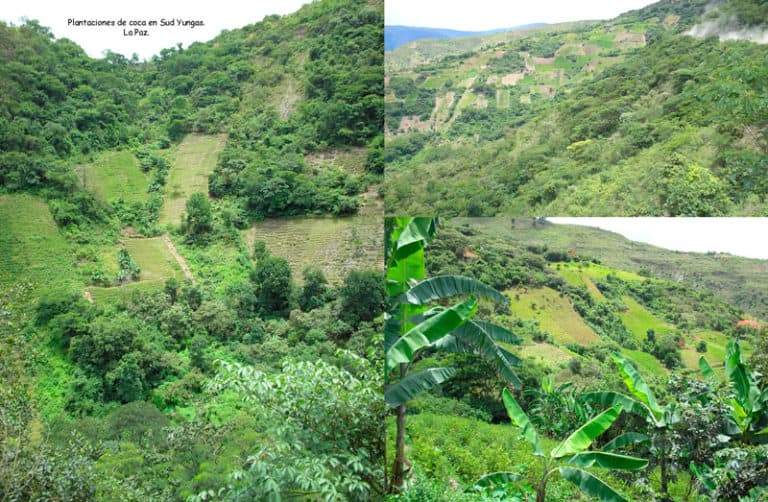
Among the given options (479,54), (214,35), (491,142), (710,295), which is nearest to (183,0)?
(214,35)

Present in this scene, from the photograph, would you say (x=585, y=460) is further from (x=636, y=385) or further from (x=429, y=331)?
(x=429, y=331)

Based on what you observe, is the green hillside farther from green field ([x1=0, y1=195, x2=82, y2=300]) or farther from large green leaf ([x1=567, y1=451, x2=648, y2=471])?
green field ([x1=0, y1=195, x2=82, y2=300])

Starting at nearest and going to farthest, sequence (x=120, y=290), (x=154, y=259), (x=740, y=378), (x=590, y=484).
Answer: (x=590, y=484) → (x=740, y=378) → (x=120, y=290) → (x=154, y=259)

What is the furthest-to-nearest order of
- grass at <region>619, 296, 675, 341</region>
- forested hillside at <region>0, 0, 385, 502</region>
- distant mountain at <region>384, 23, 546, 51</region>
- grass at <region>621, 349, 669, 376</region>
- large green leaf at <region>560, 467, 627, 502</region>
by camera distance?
distant mountain at <region>384, 23, 546, 51</region> < grass at <region>619, 296, 675, 341</region> < grass at <region>621, 349, 669, 376</region> < forested hillside at <region>0, 0, 385, 502</region> < large green leaf at <region>560, 467, 627, 502</region>

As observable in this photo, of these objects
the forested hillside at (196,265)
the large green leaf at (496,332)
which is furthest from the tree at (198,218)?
the large green leaf at (496,332)

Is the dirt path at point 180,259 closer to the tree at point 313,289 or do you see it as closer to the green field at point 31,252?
the green field at point 31,252

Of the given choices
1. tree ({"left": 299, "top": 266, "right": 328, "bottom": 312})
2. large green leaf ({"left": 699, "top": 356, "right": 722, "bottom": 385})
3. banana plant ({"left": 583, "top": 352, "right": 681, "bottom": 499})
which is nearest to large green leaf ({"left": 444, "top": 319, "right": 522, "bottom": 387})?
banana plant ({"left": 583, "top": 352, "right": 681, "bottom": 499})

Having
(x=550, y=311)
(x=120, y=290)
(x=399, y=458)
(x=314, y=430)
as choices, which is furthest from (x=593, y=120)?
(x=120, y=290)
